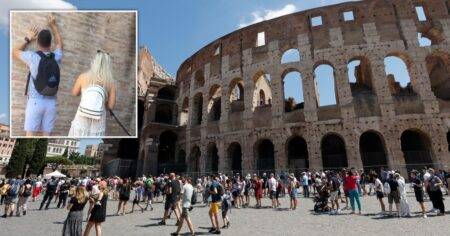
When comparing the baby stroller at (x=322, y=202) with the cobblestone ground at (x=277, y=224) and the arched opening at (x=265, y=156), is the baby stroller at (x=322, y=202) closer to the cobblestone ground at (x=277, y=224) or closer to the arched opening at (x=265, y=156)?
the cobblestone ground at (x=277, y=224)

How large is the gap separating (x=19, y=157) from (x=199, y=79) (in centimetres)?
2785

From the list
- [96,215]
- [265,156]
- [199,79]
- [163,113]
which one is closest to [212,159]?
[265,156]

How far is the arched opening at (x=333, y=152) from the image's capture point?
63.8ft

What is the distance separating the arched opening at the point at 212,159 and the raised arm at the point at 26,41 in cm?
1407

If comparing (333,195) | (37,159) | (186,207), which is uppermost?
(37,159)

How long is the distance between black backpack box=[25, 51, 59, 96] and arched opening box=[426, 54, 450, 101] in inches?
938

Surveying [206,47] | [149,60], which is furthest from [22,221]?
[149,60]

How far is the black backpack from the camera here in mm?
14805

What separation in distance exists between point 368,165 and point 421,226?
40.6ft

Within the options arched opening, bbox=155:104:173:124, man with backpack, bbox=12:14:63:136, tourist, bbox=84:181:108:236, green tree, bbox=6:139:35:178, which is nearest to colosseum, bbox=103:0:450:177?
arched opening, bbox=155:104:173:124

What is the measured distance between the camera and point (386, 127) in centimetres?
1817

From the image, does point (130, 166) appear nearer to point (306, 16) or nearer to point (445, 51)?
point (306, 16)

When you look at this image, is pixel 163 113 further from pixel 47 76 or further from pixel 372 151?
pixel 372 151

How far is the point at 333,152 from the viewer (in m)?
20.5
